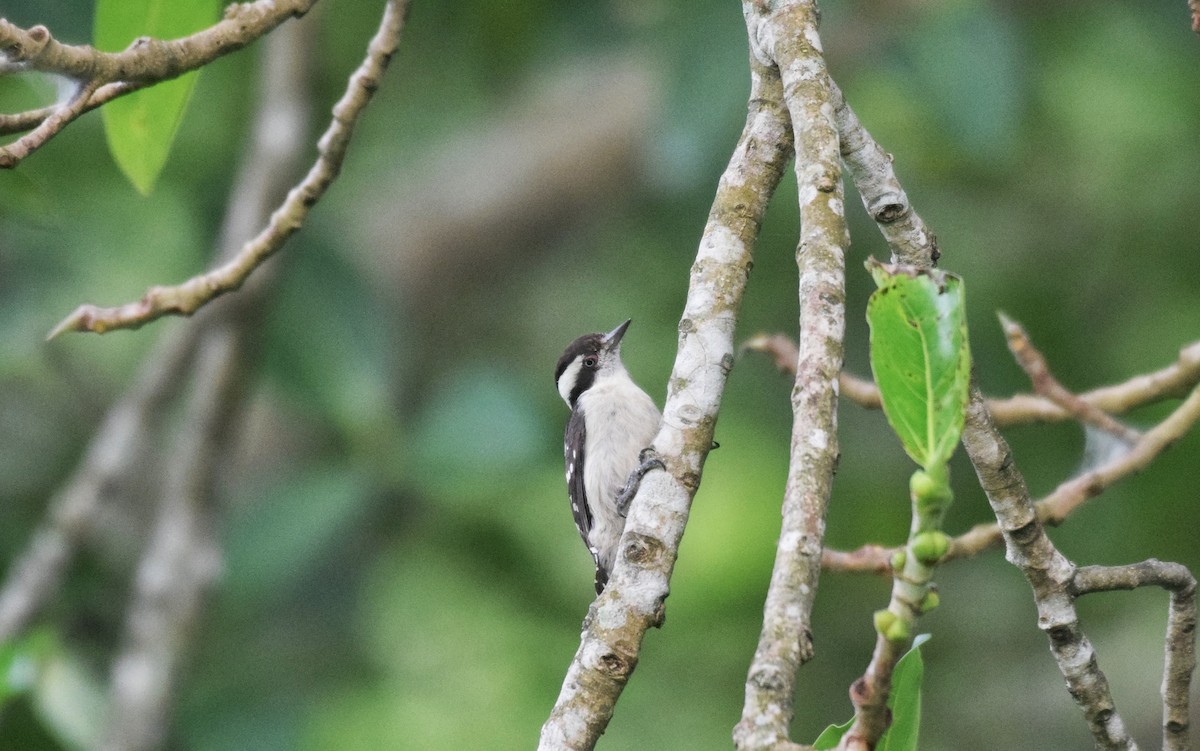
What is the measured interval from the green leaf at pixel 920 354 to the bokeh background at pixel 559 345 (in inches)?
134

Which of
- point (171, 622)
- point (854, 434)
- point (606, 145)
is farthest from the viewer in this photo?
point (606, 145)

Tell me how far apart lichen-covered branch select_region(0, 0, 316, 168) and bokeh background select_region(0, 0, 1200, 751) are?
8.54 feet

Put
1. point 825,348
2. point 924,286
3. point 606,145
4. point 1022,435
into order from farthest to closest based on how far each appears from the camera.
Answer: point 606,145, point 1022,435, point 825,348, point 924,286

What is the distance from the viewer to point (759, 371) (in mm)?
6242

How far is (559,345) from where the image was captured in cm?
707

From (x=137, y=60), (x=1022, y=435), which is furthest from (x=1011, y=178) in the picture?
(x=137, y=60)

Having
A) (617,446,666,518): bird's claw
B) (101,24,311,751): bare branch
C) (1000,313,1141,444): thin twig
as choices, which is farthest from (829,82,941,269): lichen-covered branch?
(101,24,311,751): bare branch

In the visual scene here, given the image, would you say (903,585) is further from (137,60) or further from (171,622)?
(171,622)

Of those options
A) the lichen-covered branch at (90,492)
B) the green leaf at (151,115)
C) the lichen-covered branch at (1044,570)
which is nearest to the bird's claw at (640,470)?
the lichen-covered branch at (1044,570)

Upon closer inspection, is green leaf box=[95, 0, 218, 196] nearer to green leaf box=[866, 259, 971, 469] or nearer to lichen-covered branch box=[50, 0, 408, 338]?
lichen-covered branch box=[50, 0, 408, 338]

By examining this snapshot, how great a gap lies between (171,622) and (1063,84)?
475cm

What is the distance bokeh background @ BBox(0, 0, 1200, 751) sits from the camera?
506 centimetres

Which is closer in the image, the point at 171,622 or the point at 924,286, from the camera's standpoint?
the point at 924,286

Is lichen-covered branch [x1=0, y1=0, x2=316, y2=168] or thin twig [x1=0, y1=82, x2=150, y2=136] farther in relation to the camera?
thin twig [x1=0, y1=82, x2=150, y2=136]
